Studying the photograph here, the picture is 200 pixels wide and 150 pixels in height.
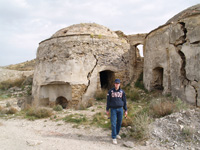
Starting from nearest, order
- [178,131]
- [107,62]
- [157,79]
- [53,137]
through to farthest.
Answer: [178,131] < [53,137] < [157,79] < [107,62]

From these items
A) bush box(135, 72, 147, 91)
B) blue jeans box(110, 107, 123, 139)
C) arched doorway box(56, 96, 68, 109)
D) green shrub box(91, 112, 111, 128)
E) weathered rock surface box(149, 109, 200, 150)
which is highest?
bush box(135, 72, 147, 91)

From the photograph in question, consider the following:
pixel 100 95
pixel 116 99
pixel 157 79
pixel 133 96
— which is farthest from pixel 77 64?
pixel 116 99

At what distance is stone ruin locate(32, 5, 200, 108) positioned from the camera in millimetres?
5926

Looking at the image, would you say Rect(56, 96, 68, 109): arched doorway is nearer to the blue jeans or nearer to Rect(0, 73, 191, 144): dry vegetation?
Rect(0, 73, 191, 144): dry vegetation

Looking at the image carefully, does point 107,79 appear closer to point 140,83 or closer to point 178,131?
point 140,83

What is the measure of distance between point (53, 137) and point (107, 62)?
555 cm

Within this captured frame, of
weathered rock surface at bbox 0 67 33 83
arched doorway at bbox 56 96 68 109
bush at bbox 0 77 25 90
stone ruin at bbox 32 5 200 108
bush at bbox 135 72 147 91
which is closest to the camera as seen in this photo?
stone ruin at bbox 32 5 200 108

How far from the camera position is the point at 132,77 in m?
9.87

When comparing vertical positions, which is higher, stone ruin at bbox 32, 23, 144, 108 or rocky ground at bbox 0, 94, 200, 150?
stone ruin at bbox 32, 23, 144, 108

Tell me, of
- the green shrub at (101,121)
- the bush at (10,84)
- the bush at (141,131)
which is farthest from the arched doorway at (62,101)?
the bush at (141,131)

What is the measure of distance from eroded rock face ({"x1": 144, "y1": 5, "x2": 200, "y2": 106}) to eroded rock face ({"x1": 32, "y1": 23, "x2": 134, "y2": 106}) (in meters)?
1.99

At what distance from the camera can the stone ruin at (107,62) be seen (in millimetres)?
5926

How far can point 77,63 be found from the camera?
809 centimetres

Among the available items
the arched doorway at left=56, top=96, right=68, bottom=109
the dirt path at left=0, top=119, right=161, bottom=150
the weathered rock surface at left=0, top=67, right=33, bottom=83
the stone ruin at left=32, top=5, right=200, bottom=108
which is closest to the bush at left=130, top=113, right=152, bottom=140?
the dirt path at left=0, top=119, right=161, bottom=150
